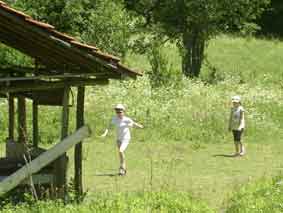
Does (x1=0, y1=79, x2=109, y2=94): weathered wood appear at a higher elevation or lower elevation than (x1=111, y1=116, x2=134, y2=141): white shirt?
higher

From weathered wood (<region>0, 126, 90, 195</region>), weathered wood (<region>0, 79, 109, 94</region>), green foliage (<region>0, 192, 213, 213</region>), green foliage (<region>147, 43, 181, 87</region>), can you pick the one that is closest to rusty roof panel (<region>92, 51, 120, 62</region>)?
weathered wood (<region>0, 79, 109, 94</region>)

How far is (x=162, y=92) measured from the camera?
1021 inches

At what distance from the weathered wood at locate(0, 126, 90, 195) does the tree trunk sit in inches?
955

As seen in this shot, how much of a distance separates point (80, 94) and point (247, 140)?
996 centimetres

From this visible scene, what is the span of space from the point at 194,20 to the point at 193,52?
1.67 m

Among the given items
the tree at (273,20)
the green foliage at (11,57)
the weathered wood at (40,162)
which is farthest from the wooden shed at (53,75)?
the tree at (273,20)

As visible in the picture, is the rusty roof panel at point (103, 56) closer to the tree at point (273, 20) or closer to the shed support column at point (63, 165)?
the shed support column at point (63, 165)

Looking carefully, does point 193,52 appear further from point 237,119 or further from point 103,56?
point 103,56

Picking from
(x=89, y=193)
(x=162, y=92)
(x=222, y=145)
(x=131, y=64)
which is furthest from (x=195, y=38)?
(x=89, y=193)

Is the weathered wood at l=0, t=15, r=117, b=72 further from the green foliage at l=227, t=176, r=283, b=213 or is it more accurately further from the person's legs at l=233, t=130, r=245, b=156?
the person's legs at l=233, t=130, r=245, b=156

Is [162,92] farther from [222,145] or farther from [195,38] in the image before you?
[195,38]

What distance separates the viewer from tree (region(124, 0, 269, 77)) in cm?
3597

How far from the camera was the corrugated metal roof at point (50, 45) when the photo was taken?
10.4 metres

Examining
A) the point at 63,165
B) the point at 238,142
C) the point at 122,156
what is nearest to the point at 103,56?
the point at 63,165
